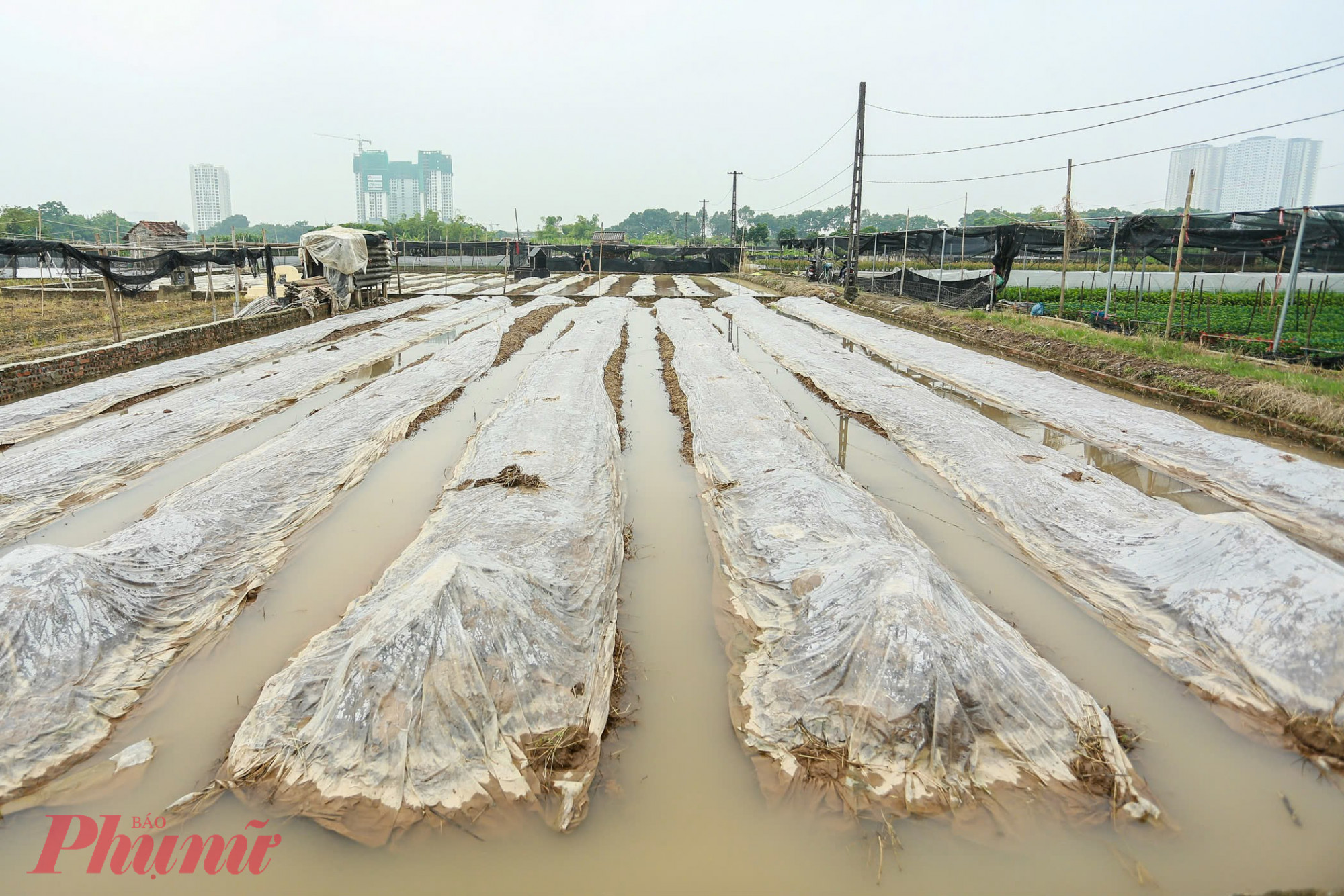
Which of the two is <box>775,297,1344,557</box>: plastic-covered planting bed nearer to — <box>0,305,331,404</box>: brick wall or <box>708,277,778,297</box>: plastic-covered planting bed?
<box>0,305,331,404</box>: brick wall

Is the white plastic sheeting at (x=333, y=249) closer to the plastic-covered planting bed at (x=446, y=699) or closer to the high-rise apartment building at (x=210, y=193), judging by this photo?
the plastic-covered planting bed at (x=446, y=699)

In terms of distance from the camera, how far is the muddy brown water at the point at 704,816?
3.05m

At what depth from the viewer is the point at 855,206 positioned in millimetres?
22984

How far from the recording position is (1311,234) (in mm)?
12031

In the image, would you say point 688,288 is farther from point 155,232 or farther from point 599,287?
point 155,232

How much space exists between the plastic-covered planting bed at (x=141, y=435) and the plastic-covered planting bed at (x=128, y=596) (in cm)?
108

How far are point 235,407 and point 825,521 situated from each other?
800 centimetres

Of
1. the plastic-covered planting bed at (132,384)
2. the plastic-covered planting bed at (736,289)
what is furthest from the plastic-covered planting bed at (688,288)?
the plastic-covered planting bed at (132,384)

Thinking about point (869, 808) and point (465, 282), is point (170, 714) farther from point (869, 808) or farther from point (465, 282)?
point (465, 282)

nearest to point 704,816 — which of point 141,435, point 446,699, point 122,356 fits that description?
point 446,699

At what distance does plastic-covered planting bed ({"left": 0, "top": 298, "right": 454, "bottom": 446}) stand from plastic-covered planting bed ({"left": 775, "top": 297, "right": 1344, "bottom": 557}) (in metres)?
12.0

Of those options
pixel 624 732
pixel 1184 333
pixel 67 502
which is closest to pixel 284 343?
pixel 67 502

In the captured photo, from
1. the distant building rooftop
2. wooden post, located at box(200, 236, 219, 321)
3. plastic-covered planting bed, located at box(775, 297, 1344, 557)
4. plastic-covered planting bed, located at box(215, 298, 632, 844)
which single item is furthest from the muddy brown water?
the distant building rooftop

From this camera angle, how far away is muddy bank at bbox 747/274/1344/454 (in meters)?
8.55
